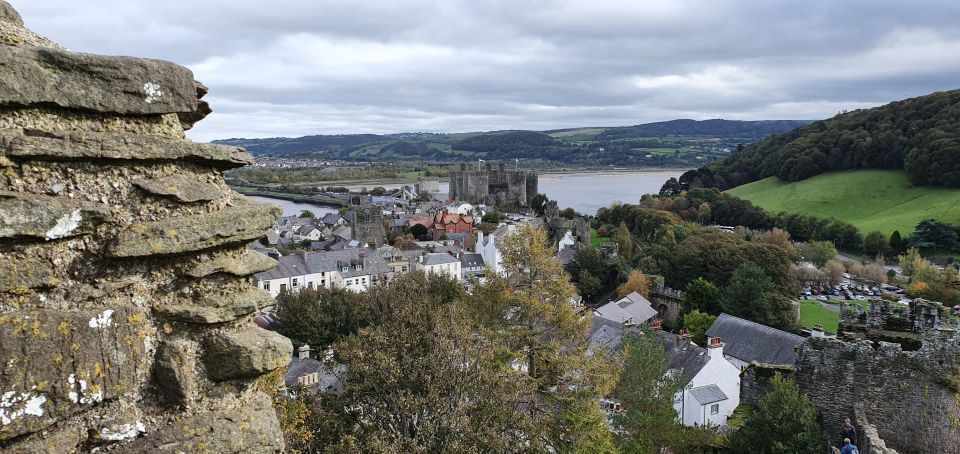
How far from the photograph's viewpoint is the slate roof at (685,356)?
2373 cm

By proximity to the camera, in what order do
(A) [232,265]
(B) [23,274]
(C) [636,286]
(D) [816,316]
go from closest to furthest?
(B) [23,274] < (A) [232,265] < (D) [816,316] < (C) [636,286]

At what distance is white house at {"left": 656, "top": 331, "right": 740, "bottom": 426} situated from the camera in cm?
2238

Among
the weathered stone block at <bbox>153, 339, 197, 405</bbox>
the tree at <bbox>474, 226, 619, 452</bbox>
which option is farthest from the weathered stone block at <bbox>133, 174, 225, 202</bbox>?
the tree at <bbox>474, 226, 619, 452</bbox>

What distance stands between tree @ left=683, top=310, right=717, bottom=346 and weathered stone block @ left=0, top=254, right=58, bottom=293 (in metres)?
33.3

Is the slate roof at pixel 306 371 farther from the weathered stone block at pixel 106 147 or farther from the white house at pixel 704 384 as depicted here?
the weathered stone block at pixel 106 147

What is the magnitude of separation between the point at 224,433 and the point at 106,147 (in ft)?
6.63

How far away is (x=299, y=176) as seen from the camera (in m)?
196

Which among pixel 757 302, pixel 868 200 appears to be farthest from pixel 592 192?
pixel 757 302

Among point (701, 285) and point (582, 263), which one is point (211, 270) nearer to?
point (701, 285)

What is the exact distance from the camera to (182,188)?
14.2ft

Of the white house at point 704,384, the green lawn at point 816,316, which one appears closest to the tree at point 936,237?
the green lawn at point 816,316

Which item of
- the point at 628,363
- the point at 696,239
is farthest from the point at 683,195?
the point at 628,363

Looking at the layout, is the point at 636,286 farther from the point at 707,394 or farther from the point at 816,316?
the point at 707,394

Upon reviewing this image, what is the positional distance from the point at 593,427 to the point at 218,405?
955cm
